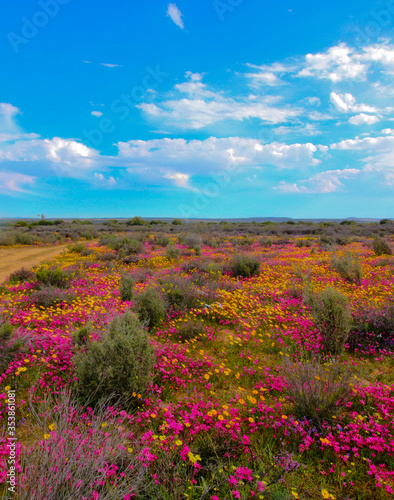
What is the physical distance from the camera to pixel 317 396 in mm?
3494

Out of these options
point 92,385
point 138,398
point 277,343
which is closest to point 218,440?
point 138,398

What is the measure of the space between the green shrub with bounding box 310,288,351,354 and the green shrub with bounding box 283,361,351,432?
1.60 metres

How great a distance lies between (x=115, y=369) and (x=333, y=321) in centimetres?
425

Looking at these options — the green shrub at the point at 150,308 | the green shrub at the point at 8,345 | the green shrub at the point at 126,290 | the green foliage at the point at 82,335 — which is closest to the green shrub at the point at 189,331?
the green shrub at the point at 150,308

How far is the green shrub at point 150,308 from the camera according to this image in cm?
651

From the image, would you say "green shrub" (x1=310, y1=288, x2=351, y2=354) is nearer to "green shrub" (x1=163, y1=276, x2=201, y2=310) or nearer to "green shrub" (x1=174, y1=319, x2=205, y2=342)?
"green shrub" (x1=174, y1=319, x2=205, y2=342)

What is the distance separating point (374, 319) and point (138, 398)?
17.5 ft

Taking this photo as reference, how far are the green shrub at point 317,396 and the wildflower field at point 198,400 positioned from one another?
0.06ft

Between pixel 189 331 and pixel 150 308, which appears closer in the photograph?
pixel 189 331

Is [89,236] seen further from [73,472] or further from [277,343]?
[73,472]

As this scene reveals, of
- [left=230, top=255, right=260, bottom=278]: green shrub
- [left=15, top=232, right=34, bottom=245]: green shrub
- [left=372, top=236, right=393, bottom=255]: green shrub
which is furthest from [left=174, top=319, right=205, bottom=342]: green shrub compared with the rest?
[left=15, top=232, right=34, bottom=245]: green shrub

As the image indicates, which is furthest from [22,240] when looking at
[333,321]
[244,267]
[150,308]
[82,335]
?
[333,321]

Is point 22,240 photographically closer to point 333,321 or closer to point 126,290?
point 126,290

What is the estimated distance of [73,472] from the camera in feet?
7.27
